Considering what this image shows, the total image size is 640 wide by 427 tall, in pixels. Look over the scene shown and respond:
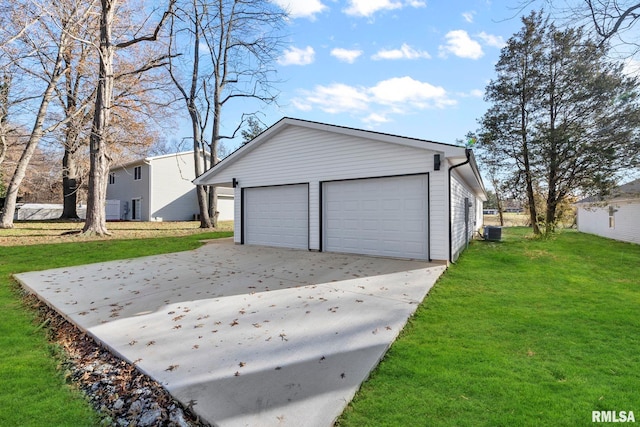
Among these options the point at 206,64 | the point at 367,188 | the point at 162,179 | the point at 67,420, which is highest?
the point at 206,64

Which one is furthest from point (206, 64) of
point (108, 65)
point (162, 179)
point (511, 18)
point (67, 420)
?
point (67, 420)

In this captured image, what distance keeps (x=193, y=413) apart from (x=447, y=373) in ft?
6.58

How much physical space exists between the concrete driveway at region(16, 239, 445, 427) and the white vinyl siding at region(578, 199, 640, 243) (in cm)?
1415

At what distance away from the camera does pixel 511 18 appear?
220 inches

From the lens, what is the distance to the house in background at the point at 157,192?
23109 mm

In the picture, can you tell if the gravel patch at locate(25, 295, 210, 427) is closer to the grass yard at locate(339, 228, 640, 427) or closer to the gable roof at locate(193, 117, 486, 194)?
the grass yard at locate(339, 228, 640, 427)

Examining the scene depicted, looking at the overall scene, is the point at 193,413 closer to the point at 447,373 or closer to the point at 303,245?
the point at 447,373

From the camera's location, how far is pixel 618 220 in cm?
1612

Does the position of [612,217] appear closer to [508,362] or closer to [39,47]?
[508,362]

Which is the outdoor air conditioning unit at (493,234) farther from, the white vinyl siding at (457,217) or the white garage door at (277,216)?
the white garage door at (277,216)

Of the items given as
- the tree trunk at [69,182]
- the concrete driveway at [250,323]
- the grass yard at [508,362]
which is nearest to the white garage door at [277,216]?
the concrete driveway at [250,323]

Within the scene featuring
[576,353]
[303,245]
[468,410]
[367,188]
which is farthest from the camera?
[303,245]

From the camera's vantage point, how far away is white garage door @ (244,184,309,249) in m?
9.73

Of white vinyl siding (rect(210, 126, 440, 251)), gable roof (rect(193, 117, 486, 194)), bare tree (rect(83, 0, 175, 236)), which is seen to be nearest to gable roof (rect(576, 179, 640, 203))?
gable roof (rect(193, 117, 486, 194))
